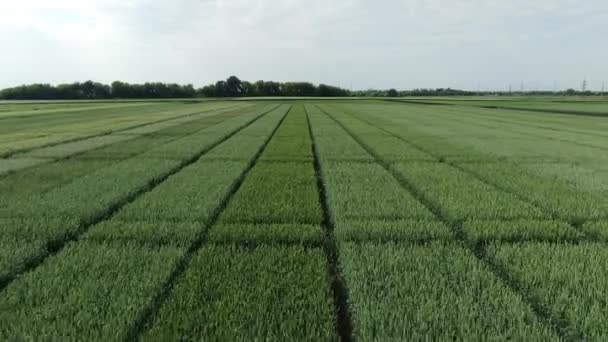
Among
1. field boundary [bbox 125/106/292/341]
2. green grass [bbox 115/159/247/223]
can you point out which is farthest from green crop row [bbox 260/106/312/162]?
field boundary [bbox 125/106/292/341]

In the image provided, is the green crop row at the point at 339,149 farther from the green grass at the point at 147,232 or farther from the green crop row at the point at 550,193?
the green grass at the point at 147,232

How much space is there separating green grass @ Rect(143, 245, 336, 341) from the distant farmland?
0.02 m

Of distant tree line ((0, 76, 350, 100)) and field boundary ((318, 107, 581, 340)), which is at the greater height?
distant tree line ((0, 76, 350, 100))

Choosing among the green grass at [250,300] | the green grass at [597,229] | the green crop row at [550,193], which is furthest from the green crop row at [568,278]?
the green grass at [250,300]

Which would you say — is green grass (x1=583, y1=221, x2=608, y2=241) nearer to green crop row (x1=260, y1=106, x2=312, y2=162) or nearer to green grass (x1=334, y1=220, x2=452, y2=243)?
green grass (x1=334, y1=220, x2=452, y2=243)

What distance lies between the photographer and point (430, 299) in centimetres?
319

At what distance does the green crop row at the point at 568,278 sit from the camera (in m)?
2.89

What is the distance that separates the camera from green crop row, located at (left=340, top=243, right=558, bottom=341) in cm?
274

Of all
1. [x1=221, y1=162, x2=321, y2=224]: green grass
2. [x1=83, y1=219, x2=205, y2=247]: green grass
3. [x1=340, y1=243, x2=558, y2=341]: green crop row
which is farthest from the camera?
[x1=221, y1=162, x2=321, y2=224]: green grass

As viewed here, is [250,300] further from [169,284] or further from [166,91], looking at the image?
[166,91]

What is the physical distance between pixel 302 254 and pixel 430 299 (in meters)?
1.49

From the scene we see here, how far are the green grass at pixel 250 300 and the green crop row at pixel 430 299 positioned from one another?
32 cm

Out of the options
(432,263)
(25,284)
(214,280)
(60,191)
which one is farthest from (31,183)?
(432,263)

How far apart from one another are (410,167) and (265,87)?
455 feet
